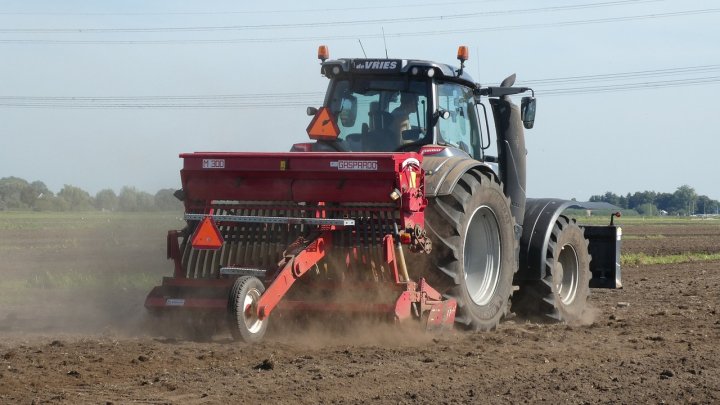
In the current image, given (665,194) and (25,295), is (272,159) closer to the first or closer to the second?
(25,295)

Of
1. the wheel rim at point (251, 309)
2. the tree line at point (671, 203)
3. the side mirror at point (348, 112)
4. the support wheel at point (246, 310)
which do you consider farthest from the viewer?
the tree line at point (671, 203)

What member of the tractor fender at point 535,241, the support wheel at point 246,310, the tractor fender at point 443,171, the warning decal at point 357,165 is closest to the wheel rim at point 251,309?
the support wheel at point 246,310

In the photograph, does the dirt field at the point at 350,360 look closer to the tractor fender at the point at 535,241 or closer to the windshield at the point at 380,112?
the tractor fender at the point at 535,241

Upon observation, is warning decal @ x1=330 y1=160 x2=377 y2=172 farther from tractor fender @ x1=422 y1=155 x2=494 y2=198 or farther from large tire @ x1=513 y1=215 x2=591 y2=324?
large tire @ x1=513 y1=215 x2=591 y2=324

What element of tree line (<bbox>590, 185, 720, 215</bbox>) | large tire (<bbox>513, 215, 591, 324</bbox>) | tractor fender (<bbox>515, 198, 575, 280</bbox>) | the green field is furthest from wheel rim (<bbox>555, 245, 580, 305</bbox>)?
tree line (<bbox>590, 185, 720, 215</bbox>)

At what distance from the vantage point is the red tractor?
26.0 feet

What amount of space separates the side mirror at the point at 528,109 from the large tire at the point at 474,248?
0.94 m

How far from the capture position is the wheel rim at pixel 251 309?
7430mm

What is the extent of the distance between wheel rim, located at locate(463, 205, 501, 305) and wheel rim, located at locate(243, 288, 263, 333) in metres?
2.34

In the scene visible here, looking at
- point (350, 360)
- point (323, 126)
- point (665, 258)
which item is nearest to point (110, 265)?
point (323, 126)

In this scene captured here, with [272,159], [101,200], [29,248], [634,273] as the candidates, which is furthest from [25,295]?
[29,248]

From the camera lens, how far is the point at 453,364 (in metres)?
6.98

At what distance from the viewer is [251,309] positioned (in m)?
7.46

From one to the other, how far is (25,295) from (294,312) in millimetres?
5622
